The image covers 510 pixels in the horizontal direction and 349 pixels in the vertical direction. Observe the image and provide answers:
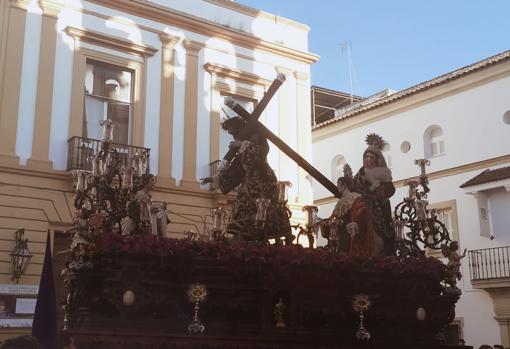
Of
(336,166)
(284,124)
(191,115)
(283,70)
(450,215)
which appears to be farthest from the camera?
(336,166)

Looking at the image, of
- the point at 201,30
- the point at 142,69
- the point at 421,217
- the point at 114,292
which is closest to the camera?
the point at 114,292

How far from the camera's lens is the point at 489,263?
2034cm

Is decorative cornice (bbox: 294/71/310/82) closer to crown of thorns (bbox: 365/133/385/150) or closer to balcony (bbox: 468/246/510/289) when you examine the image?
balcony (bbox: 468/246/510/289)

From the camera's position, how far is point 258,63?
18641 millimetres

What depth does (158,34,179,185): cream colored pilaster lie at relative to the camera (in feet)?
53.8

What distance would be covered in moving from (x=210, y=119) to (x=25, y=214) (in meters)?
5.26

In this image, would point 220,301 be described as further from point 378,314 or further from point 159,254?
point 378,314

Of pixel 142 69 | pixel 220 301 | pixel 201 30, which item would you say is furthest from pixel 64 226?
pixel 220 301

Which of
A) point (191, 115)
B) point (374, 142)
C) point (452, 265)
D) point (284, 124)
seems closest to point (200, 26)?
point (191, 115)

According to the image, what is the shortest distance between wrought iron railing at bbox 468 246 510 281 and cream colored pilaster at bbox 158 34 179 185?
32.0ft

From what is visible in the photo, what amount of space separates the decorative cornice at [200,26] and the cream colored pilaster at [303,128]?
23.7 inches

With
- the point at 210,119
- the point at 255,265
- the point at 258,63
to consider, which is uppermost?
the point at 258,63

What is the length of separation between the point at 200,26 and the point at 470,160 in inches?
381

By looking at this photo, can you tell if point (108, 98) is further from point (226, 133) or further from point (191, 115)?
point (226, 133)
